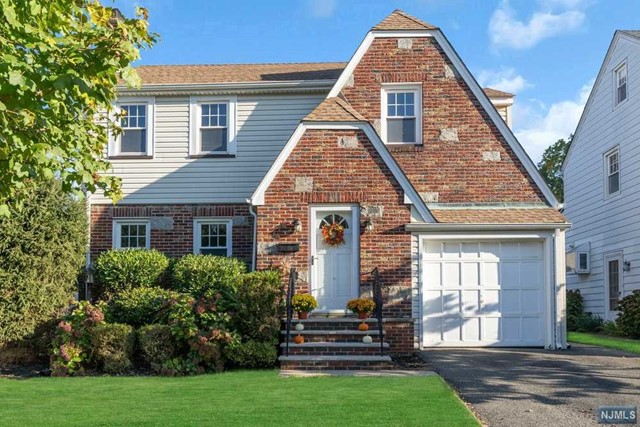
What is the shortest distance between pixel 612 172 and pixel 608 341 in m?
5.87

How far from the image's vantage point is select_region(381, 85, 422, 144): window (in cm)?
1573

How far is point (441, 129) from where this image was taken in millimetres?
15555

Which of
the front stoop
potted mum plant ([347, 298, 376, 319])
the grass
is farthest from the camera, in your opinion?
potted mum plant ([347, 298, 376, 319])

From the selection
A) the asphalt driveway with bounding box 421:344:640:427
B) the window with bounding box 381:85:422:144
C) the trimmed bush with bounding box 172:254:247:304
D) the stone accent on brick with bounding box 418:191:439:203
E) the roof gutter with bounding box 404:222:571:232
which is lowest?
the asphalt driveway with bounding box 421:344:640:427

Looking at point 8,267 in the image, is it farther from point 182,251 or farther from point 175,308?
point 182,251

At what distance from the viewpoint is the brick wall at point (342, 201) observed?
14094mm

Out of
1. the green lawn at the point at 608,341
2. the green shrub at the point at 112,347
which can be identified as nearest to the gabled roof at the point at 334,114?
the green shrub at the point at 112,347

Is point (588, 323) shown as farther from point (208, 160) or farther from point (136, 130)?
point (136, 130)

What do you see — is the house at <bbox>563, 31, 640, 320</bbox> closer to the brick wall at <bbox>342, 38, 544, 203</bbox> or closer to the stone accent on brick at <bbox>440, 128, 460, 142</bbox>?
the brick wall at <bbox>342, 38, 544, 203</bbox>

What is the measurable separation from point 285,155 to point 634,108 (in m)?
10.3

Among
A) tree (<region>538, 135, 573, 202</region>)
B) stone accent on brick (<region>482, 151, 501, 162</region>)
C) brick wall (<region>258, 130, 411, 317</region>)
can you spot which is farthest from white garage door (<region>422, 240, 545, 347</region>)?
tree (<region>538, 135, 573, 202</region>)

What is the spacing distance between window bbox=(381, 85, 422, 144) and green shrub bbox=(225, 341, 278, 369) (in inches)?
229

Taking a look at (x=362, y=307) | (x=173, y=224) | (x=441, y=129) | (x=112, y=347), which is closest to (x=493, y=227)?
(x=441, y=129)

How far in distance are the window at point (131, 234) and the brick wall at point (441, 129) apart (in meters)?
5.55
